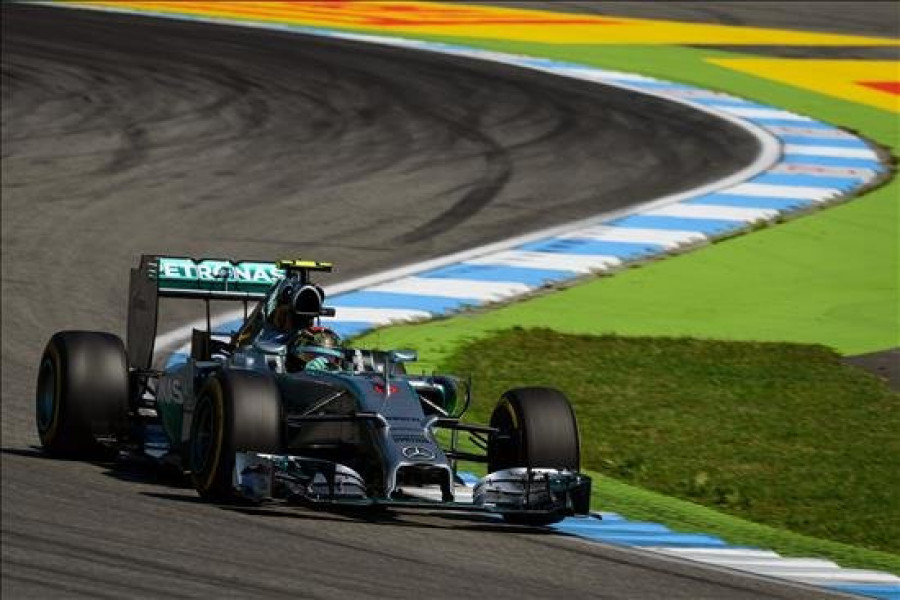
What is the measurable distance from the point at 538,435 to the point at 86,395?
2402mm

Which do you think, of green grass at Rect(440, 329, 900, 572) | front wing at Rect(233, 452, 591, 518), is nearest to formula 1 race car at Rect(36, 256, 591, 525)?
front wing at Rect(233, 452, 591, 518)

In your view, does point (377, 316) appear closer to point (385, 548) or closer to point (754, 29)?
point (385, 548)

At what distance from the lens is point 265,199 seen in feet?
63.3

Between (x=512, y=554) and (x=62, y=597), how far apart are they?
7.16ft

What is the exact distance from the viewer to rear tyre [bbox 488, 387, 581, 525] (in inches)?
413

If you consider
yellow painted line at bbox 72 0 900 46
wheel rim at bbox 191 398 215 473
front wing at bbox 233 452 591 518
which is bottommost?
front wing at bbox 233 452 591 518

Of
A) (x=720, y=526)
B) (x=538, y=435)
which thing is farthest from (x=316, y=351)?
(x=720, y=526)

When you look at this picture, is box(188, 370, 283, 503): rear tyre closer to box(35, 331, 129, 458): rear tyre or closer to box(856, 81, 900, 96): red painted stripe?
box(35, 331, 129, 458): rear tyre

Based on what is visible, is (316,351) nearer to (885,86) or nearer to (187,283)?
(187,283)

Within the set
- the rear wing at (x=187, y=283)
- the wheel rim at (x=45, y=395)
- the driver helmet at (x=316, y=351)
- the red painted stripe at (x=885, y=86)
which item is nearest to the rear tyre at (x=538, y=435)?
the driver helmet at (x=316, y=351)

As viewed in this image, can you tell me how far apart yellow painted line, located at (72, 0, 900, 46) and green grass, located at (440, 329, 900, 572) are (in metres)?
16.5

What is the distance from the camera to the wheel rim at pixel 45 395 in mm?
11586

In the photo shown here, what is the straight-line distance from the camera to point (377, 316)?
15.5 metres

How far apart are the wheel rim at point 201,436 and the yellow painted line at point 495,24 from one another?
20.6 m
